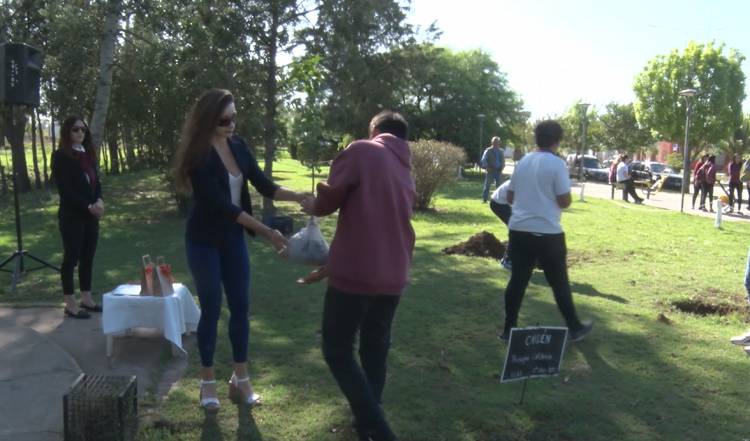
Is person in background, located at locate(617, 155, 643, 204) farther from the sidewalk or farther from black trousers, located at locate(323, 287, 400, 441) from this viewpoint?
black trousers, located at locate(323, 287, 400, 441)

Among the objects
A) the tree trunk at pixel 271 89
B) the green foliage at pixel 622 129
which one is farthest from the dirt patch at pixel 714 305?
the green foliage at pixel 622 129

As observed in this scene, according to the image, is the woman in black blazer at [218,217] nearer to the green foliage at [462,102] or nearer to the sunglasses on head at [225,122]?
the sunglasses on head at [225,122]

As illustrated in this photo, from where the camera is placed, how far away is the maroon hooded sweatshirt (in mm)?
3209

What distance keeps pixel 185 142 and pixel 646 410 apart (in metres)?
3.12

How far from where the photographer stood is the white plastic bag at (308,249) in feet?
12.4

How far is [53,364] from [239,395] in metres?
1.51

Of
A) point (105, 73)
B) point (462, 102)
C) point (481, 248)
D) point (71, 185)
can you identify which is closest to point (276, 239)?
point (71, 185)

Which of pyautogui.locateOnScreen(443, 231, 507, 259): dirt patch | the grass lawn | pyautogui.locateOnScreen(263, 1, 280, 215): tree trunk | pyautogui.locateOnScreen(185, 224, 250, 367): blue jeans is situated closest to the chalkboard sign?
the grass lawn

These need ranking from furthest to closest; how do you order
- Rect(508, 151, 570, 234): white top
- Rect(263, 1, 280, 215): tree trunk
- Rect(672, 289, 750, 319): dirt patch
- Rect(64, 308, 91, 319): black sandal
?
Rect(263, 1, 280, 215): tree trunk < Rect(672, 289, 750, 319): dirt patch < Rect(64, 308, 91, 319): black sandal < Rect(508, 151, 570, 234): white top

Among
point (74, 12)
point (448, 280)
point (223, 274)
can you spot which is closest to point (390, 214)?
point (223, 274)

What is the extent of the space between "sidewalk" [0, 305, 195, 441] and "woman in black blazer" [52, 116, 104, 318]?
0.45m

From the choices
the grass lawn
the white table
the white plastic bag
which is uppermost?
the white plastic bag

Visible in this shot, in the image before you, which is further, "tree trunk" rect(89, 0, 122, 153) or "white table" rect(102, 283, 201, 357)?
"tree trunk" rect(89, 0, 122, 153)

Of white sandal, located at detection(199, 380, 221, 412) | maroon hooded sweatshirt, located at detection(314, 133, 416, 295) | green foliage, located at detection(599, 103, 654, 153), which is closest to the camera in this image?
maroon hooded sweatshirt, located at detection(314, 133, 416, 295)
